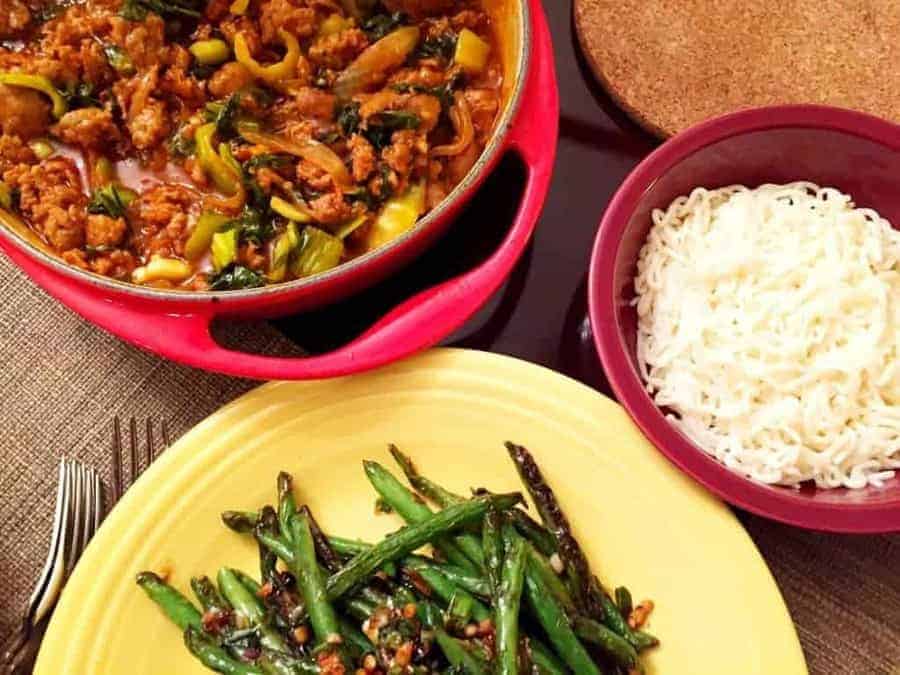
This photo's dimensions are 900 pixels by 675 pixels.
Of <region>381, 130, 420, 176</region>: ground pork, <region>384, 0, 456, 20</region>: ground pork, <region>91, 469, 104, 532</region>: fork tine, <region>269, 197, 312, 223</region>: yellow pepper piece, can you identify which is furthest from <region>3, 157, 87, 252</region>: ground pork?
<region>384, 0, 456, 20</region>: ground pork

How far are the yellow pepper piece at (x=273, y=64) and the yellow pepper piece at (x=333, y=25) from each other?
0.06 meters

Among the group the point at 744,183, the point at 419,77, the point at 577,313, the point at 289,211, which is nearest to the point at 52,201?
the point at 289,211

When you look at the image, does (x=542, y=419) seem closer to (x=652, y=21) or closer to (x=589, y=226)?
(x=589, y=226)

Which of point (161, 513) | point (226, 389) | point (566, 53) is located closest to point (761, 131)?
point (566, 53)

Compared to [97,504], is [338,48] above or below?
above

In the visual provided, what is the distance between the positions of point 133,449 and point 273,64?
788 millimetres

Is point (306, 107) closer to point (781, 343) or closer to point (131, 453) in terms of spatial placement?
point (131, 453)

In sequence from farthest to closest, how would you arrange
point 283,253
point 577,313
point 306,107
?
point 577,313 → point 306,107 → point 283,253

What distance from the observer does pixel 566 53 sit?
229 centimetres

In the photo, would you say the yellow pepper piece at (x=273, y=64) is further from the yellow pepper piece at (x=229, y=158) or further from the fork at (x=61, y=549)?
the fork at (x=61, y=549)

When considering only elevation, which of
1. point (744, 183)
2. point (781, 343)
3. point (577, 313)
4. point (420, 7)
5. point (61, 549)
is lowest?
point (61, 549)

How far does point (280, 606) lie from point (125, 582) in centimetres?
27

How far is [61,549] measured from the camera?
183cm

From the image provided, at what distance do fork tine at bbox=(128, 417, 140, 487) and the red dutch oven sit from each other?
29 cm
